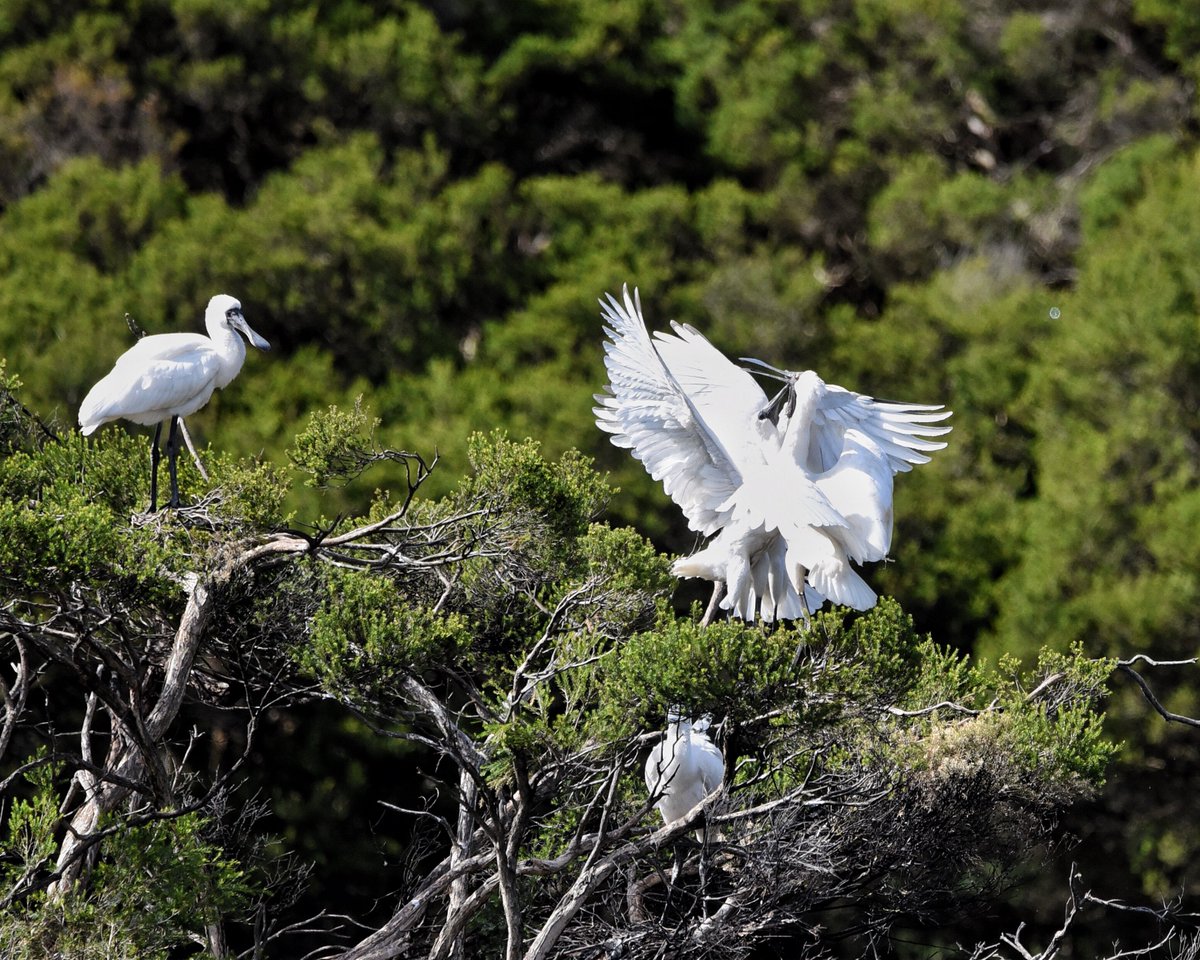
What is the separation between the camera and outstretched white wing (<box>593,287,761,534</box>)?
891 cm

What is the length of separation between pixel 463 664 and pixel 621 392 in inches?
55.6

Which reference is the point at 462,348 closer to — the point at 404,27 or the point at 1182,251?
the point at 404,27

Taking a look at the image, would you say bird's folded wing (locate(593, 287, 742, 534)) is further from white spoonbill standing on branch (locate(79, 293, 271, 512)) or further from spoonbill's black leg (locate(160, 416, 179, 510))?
spoonbill's black leg (locate(160, 416, 179, 510))

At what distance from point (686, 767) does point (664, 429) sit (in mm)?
1519

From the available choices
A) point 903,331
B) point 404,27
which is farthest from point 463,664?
point 404,27

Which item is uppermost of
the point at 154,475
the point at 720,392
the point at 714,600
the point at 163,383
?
the point at 163,383

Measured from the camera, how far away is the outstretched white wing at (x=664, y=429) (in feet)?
29.2

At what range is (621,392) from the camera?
9.05 m

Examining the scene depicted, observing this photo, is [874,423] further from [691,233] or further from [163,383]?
[691,233]

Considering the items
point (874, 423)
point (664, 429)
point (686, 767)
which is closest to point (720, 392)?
point (664, 429)

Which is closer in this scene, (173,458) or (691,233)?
(173,458)

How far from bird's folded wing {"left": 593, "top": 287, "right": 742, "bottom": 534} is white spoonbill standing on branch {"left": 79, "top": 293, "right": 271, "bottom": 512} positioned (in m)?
1.60

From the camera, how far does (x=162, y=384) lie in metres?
8.85

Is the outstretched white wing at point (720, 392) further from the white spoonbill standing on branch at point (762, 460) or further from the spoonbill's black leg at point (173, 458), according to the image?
the spoonbill's black leg at point (173, 458)
